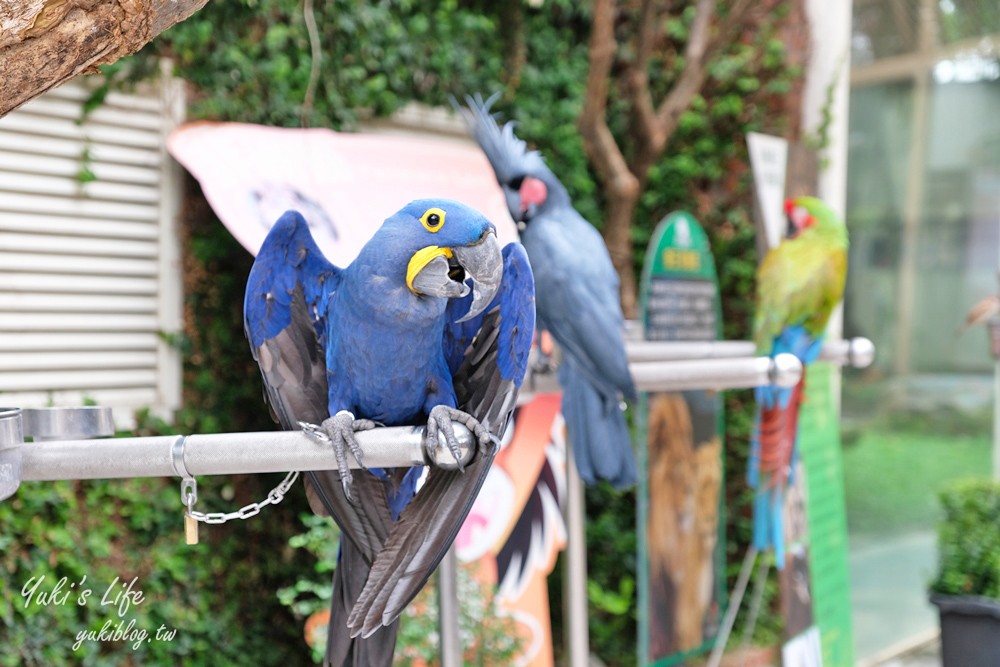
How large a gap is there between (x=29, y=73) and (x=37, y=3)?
0.27ft

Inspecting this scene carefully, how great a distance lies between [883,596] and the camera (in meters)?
3.79

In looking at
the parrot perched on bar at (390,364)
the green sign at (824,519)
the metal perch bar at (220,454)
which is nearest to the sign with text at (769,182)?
the green sign at (824,519)

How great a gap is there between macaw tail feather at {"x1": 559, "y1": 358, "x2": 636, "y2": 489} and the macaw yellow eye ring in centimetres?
85

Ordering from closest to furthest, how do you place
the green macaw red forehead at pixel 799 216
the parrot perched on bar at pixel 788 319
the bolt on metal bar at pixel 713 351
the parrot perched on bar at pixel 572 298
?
the parrot perched on bar at pixel 572 298
the bolt on metal bar at pixel 713 351
the parrot perched on bar at pixel 788 319
the green macaw red forehead at pixel 799 216

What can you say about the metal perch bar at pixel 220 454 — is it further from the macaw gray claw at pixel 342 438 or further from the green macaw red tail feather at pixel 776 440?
the green macaw red tail feather at pixel 776 440

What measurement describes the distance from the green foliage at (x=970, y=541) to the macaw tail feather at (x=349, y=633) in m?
2.56

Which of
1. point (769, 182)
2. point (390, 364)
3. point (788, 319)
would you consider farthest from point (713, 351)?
point (390, 364)

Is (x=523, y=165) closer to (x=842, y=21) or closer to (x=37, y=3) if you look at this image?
(x=37, y=3)

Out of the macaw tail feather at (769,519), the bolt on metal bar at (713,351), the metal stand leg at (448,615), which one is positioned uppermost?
the bolt on metal bar at (713,351)

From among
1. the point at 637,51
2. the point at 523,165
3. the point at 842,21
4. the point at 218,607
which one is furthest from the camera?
the point at 842,21

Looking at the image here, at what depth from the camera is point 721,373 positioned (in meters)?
1.53

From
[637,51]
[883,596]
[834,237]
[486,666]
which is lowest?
[883,596]

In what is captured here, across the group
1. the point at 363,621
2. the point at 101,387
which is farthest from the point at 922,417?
the point at 363,621

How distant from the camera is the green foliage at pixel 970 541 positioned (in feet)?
9.46
